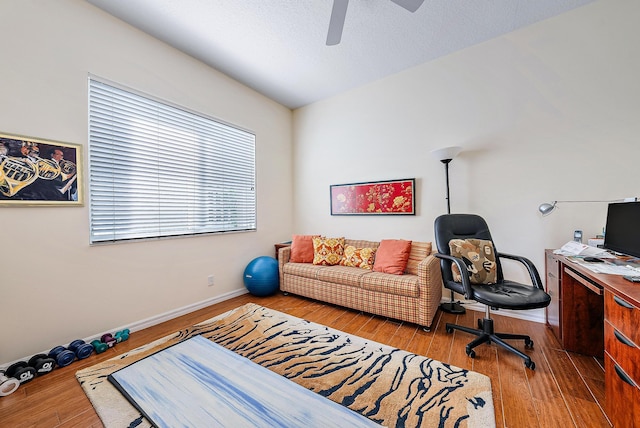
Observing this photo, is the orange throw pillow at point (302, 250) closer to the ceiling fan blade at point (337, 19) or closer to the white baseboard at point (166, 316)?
the white baseboard at point (166, 316)

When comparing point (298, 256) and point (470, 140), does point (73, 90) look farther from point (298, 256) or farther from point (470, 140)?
point (470, 140)

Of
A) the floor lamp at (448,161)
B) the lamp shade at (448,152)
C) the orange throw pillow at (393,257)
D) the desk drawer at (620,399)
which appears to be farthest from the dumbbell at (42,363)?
the lamp shade at (448,152)

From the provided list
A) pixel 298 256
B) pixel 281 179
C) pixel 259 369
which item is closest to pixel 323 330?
pixel 259 369

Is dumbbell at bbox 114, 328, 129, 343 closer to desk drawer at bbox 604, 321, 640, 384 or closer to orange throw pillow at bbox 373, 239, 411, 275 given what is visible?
orange throw pillow at bbox 373, 239, 411, 275

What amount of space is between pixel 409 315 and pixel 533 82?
8.94ft

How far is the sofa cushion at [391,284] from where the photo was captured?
2408mm

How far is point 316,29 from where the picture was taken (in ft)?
8.05

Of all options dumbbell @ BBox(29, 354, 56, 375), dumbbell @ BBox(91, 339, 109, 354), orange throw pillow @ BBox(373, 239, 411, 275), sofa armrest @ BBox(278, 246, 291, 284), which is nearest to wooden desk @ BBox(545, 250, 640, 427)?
orange throw pillow @ BBox(373, 239, 411, 275)

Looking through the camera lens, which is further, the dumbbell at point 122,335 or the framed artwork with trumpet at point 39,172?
the dumbbell at point 122,335

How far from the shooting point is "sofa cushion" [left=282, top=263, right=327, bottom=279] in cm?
312

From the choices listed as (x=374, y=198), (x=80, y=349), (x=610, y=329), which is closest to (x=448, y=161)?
(x=374, y=198)

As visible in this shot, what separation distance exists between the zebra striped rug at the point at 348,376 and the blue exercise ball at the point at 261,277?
2.65ft

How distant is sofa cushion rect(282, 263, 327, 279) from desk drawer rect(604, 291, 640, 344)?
2.40 metres

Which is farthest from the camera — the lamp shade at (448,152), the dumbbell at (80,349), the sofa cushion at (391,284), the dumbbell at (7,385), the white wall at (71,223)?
the lamp shade at (448,152)
